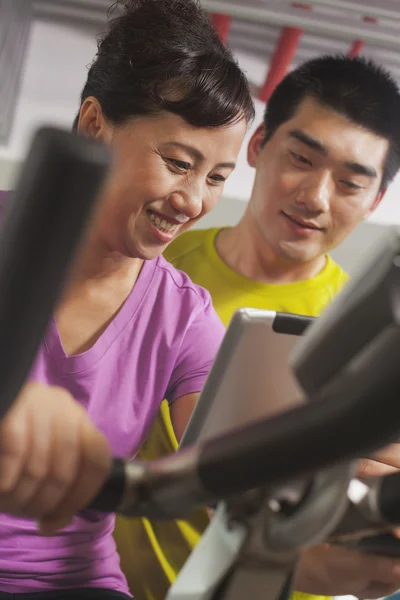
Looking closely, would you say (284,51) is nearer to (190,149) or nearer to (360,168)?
(360,168)

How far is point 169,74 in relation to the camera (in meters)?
0.85

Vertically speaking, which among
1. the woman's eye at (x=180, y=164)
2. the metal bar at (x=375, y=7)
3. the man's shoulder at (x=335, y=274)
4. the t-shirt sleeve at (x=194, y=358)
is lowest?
the t-shirt sleeve at (x=194, y=358)

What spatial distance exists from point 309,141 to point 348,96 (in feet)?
0.32

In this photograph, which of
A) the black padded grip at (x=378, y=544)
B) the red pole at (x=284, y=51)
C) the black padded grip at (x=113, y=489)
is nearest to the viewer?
the black padded grip at (x=113, y=489)

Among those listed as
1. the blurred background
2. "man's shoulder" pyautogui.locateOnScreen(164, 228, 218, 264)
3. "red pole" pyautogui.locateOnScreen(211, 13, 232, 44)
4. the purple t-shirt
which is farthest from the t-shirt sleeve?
"red pole" pyautogui.locateOnScreen(211, 13, 232, 44)

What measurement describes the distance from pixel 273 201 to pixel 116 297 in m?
0.38

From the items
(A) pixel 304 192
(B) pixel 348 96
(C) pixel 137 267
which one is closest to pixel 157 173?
(C) pixel 137 267

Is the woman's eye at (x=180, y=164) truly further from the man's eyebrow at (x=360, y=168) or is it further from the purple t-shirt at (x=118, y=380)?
the man's eyebrow at (x=360, y=168)

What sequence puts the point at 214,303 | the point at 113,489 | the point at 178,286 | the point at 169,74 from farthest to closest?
1. the point at 214,303
2. the point at 178,286
3. the point at 169,74
4. the point at 113,489

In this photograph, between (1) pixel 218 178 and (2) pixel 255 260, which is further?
(2) pixel 255 260

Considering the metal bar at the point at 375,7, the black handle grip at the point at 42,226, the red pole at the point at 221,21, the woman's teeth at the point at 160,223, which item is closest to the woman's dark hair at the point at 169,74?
the woman's teeth at the point at 160,223

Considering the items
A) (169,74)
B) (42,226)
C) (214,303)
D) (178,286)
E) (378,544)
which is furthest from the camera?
(214,303)

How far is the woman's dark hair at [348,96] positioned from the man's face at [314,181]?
14 millimetres

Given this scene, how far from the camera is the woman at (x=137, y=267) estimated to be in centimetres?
83
